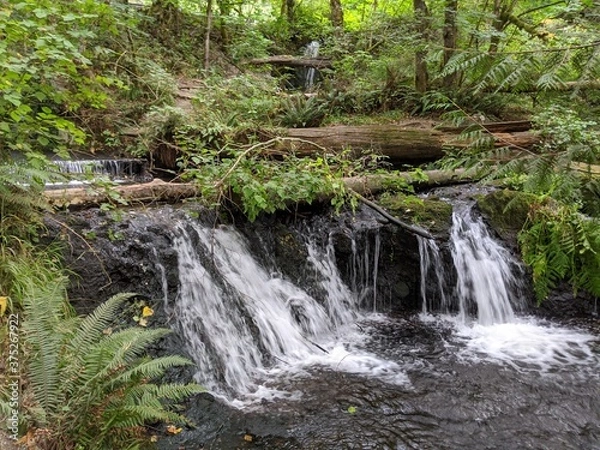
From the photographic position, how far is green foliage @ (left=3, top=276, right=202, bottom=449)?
108 inches

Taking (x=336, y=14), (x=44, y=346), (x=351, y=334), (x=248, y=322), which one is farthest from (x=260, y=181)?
(x=336, y=14)

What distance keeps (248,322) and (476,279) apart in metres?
3.58

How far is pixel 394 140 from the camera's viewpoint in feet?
28.1

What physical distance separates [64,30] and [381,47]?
845 cm

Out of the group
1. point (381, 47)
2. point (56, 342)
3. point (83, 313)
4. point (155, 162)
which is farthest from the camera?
point (381, 47)

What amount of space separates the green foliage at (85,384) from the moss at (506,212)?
Result: 568cm

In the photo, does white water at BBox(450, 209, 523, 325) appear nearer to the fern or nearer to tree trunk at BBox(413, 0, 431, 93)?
tree trunk at BBox(413, 0, 431, 93)

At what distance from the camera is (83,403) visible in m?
2.83

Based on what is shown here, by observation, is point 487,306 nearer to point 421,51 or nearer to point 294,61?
point 421,51

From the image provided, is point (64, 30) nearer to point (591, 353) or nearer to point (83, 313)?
point (83, 313)

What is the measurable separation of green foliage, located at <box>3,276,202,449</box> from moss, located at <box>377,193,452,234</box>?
4574 mm

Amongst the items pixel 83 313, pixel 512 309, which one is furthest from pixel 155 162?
pixel 512 309

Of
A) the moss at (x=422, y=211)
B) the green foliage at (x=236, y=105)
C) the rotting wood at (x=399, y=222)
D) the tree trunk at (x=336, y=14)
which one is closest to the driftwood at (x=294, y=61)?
the tree trunk at (x=336, y=14)

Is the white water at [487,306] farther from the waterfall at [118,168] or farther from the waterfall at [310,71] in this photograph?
the waterfall at [310,71]
